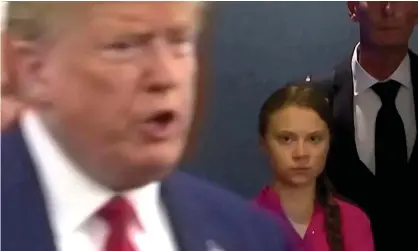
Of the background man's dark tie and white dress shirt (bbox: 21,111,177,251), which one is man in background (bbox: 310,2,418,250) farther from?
white dress shirt (bbox: 21,111,177,251)

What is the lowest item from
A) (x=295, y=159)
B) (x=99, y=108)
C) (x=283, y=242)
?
(x=283, y=242)

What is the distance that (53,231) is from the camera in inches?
40.5

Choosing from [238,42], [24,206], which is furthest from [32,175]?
[238,42]

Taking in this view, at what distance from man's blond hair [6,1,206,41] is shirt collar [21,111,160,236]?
4.8 inches

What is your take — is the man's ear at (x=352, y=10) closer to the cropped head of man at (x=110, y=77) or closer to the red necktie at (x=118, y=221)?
the cropped head of man at (x=110, y=77)

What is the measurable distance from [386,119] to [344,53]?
0.12 meters

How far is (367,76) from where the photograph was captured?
42.0 inches

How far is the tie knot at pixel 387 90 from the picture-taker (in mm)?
1062

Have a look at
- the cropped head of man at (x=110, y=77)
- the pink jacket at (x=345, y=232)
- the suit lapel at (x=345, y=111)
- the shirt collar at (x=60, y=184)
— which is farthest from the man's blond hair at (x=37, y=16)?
the pink jacket at (x=345, y=232)

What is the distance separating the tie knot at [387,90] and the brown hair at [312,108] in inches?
3.5

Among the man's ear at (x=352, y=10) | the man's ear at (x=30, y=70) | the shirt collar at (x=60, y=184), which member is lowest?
the shirt collar at (x=60, y=184)

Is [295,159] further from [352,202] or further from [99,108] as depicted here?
[99,108]

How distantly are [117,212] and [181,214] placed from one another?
10 cm

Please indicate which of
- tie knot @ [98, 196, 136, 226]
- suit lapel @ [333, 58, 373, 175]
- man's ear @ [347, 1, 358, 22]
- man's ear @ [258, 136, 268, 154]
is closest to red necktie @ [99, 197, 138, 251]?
tie knot @ [98, 196, 136, 226]
